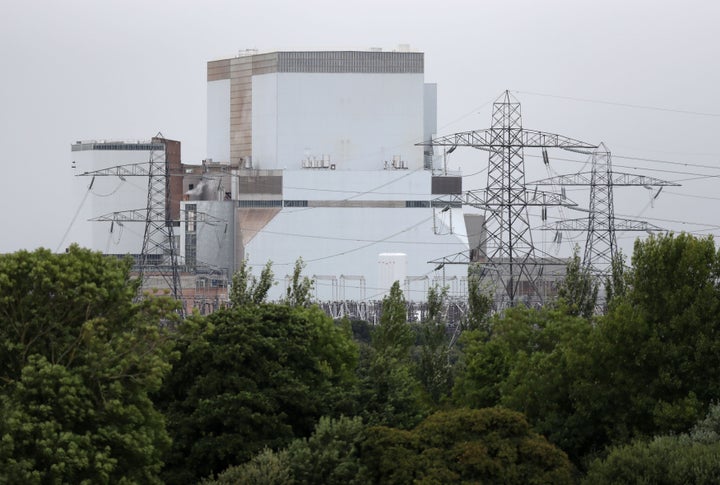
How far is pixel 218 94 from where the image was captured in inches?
4803

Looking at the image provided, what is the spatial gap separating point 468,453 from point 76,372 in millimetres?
8133

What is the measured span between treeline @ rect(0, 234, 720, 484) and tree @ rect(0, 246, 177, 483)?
0.14 ft

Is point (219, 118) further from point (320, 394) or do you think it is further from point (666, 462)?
point (666, 462)

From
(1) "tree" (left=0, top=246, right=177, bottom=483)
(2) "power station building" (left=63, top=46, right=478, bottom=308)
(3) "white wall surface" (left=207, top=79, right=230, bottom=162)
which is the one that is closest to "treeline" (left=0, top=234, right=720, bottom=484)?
(1) "tree" (left=0, top=246, right=177, bottom=483)

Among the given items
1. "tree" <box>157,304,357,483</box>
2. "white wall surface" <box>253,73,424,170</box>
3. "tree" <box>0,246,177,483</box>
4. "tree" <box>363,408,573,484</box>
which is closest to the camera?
"tree" <box>0,246,177,483</box>

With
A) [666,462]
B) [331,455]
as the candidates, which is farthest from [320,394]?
[666,462]

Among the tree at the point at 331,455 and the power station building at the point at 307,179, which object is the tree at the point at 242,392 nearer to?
the tree at the point at 331,455

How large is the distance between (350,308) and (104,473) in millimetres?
77821

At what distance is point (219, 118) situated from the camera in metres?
122

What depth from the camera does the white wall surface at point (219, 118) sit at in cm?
12156

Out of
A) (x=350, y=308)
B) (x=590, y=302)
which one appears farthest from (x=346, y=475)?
(x=350, y=308)

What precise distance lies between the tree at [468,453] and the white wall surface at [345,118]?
3470 inches

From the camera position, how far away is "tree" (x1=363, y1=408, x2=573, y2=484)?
1076 inches

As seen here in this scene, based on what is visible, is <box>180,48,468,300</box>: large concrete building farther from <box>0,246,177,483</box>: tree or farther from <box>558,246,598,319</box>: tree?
<box>0,246,177,483</box>: tree
